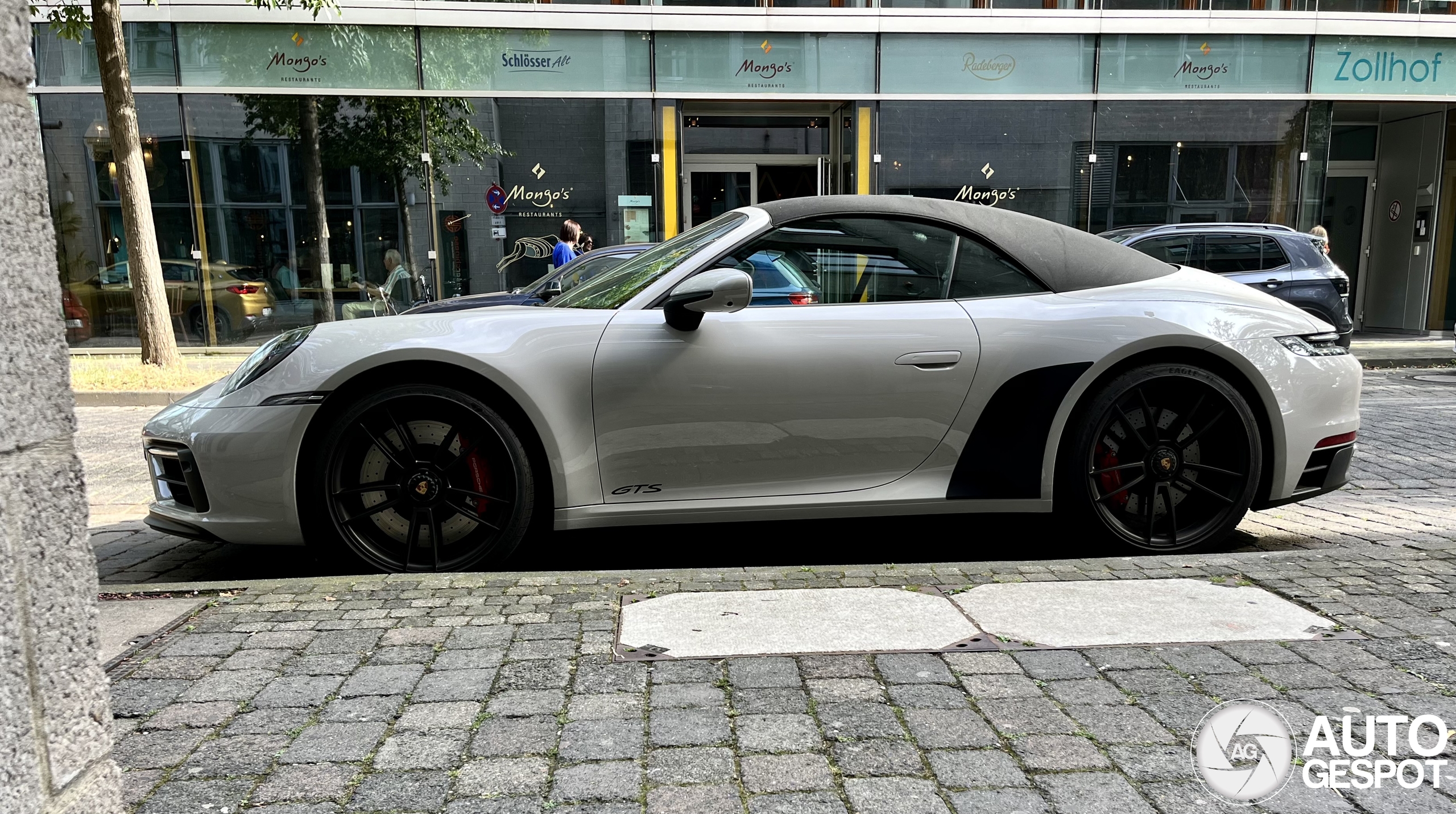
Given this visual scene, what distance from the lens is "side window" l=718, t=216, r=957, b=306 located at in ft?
12.1

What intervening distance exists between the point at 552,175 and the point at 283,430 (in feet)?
38.9

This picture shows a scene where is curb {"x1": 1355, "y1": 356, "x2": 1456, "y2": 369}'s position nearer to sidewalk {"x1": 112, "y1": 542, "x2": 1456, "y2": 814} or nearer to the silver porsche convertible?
the silver porsche convertible

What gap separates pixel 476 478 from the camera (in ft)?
11.3

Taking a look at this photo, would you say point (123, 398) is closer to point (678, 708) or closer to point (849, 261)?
point (849, 261)

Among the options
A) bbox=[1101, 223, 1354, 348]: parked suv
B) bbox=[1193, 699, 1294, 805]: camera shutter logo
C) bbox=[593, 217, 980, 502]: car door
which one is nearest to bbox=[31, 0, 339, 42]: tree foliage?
bbox=[593, 217, 980, 502]: car door

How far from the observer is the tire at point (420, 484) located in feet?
11.1

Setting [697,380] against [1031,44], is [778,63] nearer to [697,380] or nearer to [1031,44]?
[1031,44]

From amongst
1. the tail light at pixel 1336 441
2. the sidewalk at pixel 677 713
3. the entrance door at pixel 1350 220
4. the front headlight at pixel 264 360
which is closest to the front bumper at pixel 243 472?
the front headlight at pixel 264 360

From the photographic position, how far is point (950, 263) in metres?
3.78

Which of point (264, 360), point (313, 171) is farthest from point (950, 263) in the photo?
point (313, 171)

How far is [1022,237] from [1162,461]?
1.04 metres

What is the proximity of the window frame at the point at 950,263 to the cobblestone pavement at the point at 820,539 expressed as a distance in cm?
103

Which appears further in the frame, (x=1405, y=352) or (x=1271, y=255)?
(x=1405, y=352)

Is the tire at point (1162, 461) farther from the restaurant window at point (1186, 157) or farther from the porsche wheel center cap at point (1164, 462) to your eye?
the restaurant window at point (1186, 157)
